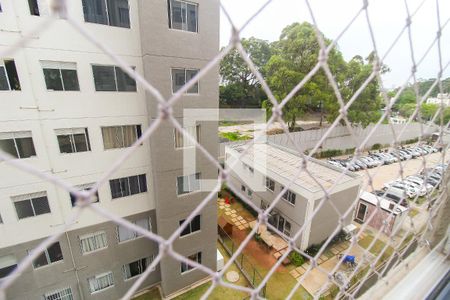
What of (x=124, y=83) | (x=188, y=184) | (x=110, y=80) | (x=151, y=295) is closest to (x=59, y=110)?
(x=110, y=80)

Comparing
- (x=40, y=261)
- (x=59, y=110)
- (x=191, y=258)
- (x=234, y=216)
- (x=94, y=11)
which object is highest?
(x=94, y=11)

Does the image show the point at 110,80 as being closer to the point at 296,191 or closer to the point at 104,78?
the point at 104,78

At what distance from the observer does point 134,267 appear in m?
3.35

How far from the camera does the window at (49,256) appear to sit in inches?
105

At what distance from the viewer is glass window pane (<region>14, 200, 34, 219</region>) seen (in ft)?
7.84

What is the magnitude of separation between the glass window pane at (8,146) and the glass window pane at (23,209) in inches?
20.2

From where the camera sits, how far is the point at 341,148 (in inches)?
356

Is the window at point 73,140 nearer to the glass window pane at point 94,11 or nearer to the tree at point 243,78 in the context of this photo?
the glass window pane at point 94,11

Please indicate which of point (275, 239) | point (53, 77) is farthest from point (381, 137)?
point (53, 77)

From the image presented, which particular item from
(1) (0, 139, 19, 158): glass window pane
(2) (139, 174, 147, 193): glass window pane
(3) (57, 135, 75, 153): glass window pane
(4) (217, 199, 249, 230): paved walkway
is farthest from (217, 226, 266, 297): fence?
(1) (0, 139, 19, 158): glass window pane

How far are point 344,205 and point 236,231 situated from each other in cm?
214

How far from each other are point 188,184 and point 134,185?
0.66 m

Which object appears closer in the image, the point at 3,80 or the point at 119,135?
the point at 3,80

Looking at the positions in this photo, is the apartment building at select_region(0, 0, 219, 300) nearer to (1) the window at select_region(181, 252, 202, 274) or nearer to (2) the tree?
(1) the window at select_region(181, 252, 202, 274)
